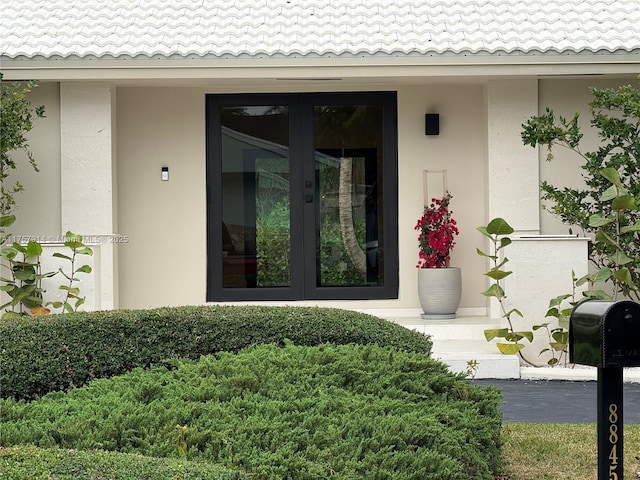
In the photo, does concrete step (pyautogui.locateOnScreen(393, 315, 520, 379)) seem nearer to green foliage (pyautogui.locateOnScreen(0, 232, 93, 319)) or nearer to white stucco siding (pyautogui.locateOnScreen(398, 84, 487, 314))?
white stucco siding (pyautogui.locateOnScreen(398, 84, 487, 314))

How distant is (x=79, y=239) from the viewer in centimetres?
→ 1123

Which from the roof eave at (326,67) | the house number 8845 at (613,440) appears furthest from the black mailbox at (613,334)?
the roof eave at (326,67)

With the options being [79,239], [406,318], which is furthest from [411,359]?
[406,318]

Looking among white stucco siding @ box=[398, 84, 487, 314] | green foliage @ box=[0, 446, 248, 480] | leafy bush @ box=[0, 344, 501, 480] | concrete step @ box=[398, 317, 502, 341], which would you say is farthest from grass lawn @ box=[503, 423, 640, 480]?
white stucco siding @ box=[398, 84, 487, 314]

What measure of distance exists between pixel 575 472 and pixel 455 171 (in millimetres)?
7595

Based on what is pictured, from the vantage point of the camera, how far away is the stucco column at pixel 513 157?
12547 mm

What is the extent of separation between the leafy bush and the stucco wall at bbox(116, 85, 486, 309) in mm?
7209

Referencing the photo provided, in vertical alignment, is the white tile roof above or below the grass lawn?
above

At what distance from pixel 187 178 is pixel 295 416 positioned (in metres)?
8.73

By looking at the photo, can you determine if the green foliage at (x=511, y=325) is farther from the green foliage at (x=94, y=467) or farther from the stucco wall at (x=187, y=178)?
the green foliage at (x=94, y=467)

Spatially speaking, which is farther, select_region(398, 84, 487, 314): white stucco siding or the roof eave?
select_region(398, 84, 487, 314): white stucco siding

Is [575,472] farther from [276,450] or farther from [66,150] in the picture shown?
[66,150]

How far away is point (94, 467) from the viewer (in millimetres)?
3992

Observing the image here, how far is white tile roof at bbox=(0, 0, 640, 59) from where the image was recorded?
12.0m
